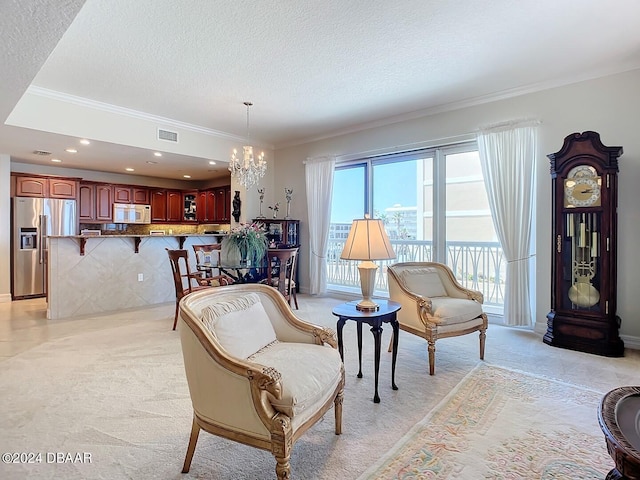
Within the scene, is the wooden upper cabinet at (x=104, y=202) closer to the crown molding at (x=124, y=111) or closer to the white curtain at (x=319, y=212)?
the crown molding at (x=124, y=111)

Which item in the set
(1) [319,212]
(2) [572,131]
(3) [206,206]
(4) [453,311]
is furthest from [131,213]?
(2) [572,131]

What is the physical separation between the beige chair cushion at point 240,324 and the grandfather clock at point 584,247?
3155 mm

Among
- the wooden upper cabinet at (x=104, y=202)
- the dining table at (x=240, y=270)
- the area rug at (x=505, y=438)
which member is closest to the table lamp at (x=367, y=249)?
the area rug at (x=505, y=438)

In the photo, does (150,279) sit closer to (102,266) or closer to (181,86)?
(102,266)

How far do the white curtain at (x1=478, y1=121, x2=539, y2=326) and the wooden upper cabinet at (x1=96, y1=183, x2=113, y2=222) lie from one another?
7367 mm

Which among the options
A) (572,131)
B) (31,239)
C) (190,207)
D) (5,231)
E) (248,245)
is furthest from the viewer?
(190,207)

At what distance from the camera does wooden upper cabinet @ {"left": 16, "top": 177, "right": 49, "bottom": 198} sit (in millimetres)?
6273

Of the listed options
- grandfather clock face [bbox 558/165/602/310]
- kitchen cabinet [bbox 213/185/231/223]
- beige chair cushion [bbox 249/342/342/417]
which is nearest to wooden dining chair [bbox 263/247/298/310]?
beige chair cushion [bbox 249/342/342/417]

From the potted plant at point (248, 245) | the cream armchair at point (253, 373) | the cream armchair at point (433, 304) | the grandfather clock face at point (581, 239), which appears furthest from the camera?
the potted plant at point (248, 245)

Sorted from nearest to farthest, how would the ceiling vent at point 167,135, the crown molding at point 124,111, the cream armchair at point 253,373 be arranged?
the cream armchair at point 253,373, the crown molding at point 124,111, the ceiling vent at point 167,135

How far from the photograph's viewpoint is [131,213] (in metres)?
8.00

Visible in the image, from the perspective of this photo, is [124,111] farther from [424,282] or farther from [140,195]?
[424,282]

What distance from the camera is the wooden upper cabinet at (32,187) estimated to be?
627cm

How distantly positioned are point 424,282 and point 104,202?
6.98m
